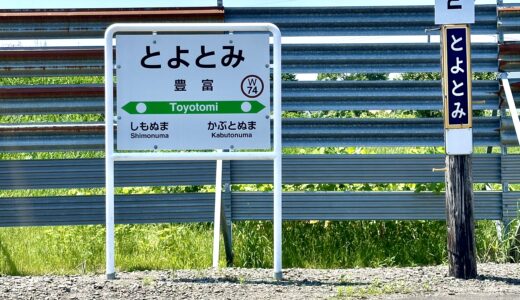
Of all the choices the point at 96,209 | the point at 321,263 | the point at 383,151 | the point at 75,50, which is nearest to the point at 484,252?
the point at 321,263

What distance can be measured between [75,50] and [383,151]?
187 inches

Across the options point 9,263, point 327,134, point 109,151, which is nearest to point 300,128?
point 327,134

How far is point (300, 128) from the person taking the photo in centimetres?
929

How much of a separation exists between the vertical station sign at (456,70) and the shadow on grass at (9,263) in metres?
4.38

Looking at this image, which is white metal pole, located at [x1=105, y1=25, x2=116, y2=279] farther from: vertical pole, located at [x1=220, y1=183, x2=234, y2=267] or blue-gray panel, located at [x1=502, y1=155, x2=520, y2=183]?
blue-gray panel, located at [x1=502, y1=155, x2=520, y2=183]

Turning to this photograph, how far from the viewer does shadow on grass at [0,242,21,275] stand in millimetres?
8977

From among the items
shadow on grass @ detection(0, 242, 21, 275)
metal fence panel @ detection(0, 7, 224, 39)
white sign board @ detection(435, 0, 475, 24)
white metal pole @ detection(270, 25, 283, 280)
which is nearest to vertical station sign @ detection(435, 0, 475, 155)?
white sign board @ detection(435, 0, 475, 24)

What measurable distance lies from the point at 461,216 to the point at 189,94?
8.60 ft

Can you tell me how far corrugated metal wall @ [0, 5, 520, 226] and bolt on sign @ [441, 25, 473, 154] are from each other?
1425 mm

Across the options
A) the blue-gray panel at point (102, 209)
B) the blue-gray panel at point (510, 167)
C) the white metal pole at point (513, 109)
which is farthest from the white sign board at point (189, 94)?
the blue-gray panel at point (510, 167)

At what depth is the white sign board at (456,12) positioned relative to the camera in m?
7.84

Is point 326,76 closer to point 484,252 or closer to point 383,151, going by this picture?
point 383,151

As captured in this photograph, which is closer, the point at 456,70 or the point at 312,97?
the point at 456,70

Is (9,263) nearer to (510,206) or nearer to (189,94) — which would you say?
(189,94)
